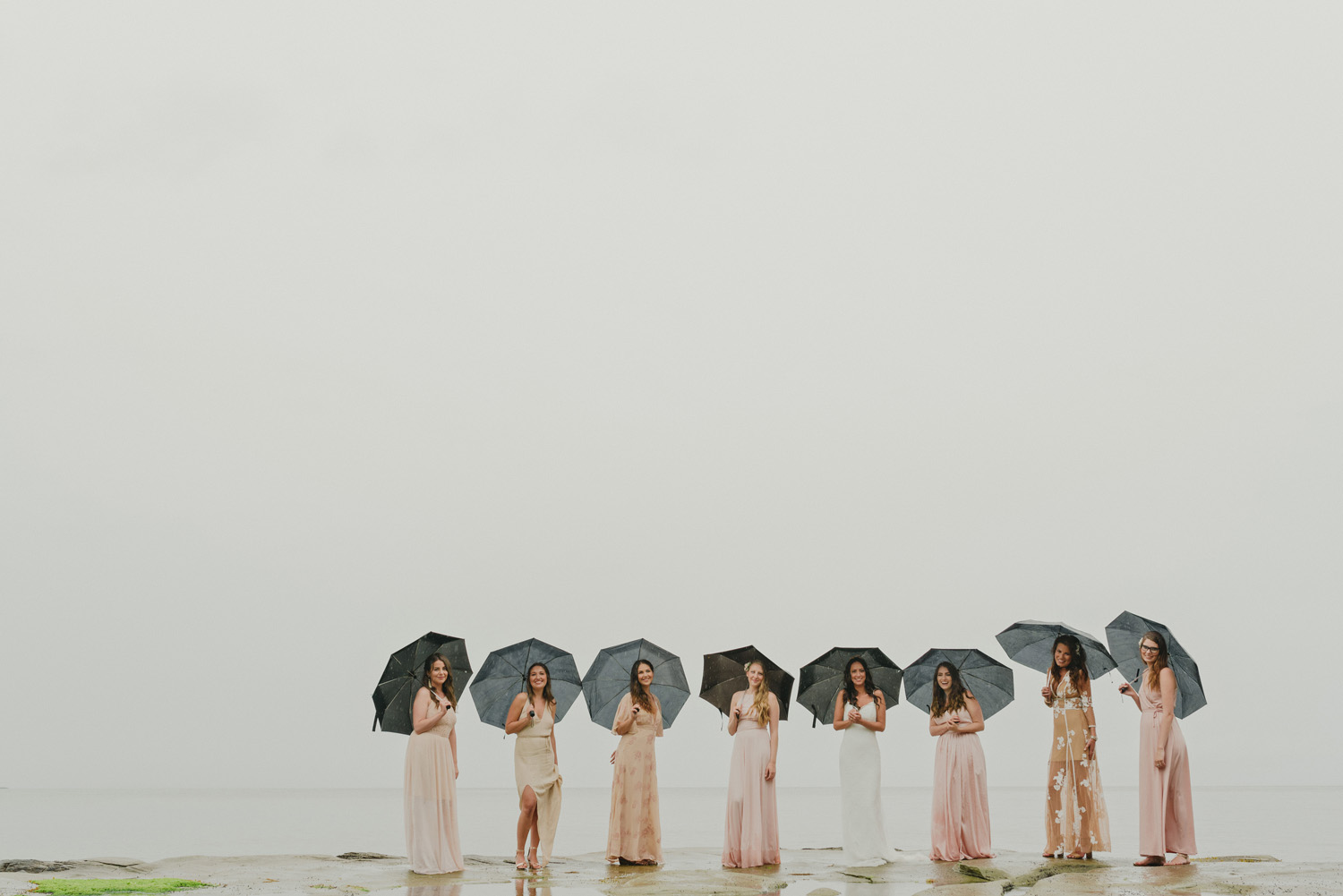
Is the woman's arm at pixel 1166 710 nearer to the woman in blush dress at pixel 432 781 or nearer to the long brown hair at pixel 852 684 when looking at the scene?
the long brown hair at pixel 852 684

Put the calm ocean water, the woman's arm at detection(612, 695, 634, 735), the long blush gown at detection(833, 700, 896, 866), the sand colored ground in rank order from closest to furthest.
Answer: the sand colored ground < the woman's arm at detection(612, 695, 634, 735) < the long blush gown at detection(833, 700, 896, 866) < the calm ocean water

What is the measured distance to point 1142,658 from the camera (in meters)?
12.8

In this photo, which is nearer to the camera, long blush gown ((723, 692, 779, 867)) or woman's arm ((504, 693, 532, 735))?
woman's arm ((504, 693, 532, 735))

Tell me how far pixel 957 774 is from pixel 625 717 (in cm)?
414

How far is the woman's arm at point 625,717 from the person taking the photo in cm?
1381

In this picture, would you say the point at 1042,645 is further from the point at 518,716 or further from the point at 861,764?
the point at 518,716

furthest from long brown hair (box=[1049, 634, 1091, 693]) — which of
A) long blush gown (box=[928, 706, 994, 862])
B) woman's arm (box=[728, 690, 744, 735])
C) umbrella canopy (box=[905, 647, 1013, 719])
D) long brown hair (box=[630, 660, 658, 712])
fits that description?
long brown hair (box=[630, 660, 658, 712])

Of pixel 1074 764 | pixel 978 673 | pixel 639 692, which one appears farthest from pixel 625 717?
pixel 1074 764

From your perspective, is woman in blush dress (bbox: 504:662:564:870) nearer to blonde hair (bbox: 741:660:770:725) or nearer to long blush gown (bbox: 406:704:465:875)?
long blush gown (bbox: 406:704:465:875)

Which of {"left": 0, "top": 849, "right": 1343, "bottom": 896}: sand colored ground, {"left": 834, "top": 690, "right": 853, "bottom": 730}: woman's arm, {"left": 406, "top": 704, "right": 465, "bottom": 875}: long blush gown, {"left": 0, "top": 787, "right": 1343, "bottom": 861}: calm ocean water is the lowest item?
{"left": 0, "top": 787, "right": 1343, "bottom": 861}: calm ocean water

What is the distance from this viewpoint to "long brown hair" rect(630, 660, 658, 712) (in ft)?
45.4

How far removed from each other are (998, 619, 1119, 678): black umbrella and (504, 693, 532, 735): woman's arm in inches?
225

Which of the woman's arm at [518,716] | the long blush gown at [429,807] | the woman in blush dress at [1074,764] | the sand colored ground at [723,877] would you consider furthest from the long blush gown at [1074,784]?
the long blush gown at [429,807]

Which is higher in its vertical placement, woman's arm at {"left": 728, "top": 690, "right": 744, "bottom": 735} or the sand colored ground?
woman's arm at {"left": 728, "top": 690, "right": 744, "bottom": 735}
